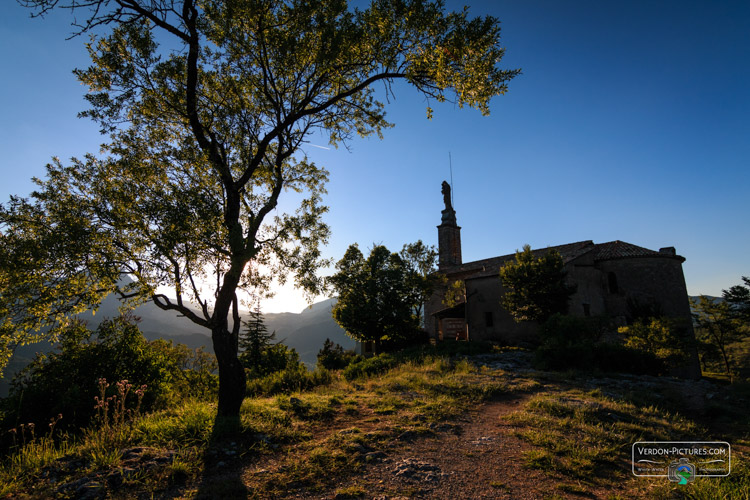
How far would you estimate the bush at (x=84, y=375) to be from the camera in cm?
668

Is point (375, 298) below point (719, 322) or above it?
above

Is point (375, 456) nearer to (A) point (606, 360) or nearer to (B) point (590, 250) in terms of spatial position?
(A) point (606, 360)

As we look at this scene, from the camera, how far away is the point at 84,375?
24.9 ft

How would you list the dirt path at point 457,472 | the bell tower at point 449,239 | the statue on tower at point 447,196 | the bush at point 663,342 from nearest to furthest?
the dirt path at point 457,472 < the bush at point 663,342 < the bell tower at point 449,239 < the statue on tower at point 447,196

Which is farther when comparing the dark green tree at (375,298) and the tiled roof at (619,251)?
the dark green tree at (375,298)

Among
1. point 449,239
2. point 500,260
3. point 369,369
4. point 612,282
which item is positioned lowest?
point 369,369

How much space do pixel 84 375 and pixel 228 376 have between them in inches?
152

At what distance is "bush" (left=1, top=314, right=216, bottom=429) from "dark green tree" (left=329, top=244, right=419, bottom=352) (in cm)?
1593

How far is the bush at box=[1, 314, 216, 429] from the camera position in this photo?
263 inches

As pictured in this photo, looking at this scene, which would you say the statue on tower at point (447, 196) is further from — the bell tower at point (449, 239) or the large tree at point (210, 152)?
the large tree at point (210, 152)

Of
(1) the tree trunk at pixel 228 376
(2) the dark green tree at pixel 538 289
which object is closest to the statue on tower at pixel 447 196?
(2) the dark green tree at pixel 538 289

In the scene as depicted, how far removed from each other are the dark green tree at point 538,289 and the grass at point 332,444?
496 inches

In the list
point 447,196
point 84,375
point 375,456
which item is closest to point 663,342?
point 375,456

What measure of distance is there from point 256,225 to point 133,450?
4884mm
